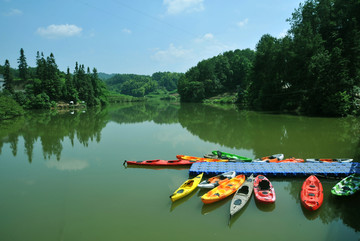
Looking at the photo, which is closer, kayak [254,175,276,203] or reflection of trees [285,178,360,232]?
reflection of trees [285,178,360,232]

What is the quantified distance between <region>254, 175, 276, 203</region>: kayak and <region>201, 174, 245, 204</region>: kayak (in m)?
0.81

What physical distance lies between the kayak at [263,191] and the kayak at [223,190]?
809mm

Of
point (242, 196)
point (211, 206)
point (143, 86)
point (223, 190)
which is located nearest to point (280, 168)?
point (242, 196)

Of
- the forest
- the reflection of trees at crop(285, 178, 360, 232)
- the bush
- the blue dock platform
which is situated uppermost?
the forest

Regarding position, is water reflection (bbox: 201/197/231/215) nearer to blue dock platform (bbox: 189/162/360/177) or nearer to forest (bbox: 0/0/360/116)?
blue dock platform (bbox: 189/162/360/177)

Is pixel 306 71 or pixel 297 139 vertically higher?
pixel 306 71

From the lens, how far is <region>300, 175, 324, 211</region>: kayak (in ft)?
32.0

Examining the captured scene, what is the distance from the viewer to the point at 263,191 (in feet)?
35.7

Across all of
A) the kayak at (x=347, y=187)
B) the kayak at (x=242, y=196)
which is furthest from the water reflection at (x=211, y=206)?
the kayak at (x=347, y=187)

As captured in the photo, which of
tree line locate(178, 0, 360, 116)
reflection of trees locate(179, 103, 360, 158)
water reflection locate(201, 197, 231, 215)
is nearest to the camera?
water reflection locate(201, 197, 231, 215)

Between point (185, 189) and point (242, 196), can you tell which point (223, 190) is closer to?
point (242, 196)

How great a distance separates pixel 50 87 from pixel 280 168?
6816 centimetres

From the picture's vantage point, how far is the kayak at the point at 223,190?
34.0 ft

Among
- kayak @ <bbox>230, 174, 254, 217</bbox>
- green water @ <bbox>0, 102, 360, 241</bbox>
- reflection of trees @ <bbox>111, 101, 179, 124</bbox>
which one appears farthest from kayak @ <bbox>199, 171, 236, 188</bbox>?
reflection of trees @ <bbox>111, 101, 179, 124</bbox>
